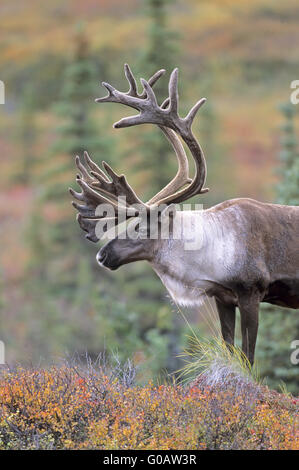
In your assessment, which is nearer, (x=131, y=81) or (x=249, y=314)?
(x=249, y=314)

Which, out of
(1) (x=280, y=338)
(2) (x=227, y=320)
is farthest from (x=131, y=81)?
(1) (x=280, y=338)

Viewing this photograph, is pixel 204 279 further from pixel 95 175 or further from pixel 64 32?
pixel 64 32

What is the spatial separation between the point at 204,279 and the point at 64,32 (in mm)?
83269

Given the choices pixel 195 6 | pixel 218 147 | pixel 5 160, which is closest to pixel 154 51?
pixel 218 147

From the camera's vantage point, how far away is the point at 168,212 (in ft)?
25.3

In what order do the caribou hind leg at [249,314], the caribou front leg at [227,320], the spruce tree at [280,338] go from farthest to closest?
the spruce tree at [280,338] < the caribou front leg at [227,320] < the caribou hind leg at [249,314]

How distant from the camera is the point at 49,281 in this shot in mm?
35500

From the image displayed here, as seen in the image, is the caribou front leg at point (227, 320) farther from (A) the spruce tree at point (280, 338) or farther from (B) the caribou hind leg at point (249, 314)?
(A) the spruce tree at point (280, 338)

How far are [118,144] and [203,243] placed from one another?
30.5 meters

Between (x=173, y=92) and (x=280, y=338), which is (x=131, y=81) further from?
(x=280, y=338)

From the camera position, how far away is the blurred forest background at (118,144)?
2116 cm

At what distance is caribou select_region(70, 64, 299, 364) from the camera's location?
753 centimetres

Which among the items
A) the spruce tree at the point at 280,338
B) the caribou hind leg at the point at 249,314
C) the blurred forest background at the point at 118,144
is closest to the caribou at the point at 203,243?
the caribou hind leg at the point at 249,314

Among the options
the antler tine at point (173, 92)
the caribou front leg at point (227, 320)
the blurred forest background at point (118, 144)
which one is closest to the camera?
the antler tine at point (173, 92)
